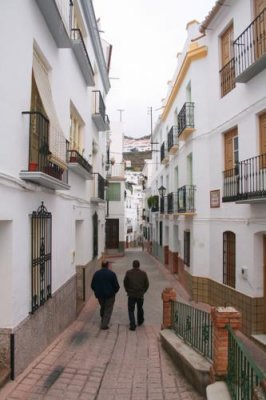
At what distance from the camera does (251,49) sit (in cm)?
876

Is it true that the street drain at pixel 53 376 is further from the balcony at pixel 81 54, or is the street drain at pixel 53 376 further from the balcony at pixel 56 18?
the balcony at pixel 81 54

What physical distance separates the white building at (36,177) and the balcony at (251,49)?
3.79 meters

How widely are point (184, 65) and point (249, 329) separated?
8.79 metres

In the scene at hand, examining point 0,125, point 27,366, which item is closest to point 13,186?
point 0,125

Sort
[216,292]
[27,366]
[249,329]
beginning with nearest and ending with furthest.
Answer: [27,366] → [249,329] → [216,292]

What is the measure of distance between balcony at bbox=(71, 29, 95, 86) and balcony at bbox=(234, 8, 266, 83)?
3.66 m

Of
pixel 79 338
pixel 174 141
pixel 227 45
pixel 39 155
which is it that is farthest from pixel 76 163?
pixel 174 141

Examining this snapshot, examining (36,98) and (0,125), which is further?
(36,98)

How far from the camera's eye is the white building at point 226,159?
341 inches

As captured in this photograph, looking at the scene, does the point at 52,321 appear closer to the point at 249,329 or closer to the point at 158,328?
the point at 158,328

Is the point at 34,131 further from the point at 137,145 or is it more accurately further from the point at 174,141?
the point at 137,145

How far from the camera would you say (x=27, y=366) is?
568cm

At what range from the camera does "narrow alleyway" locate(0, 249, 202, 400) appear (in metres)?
5.12

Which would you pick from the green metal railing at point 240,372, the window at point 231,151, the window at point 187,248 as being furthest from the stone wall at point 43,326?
the window at point 187,248
